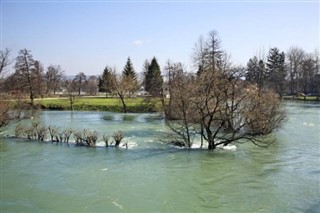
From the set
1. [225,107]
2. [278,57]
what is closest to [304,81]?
[278,57]

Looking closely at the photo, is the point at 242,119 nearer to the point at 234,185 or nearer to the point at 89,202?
the point at 234,185

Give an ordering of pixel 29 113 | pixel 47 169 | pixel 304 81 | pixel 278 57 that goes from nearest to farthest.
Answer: pixel 47 169 → pixel 29 113 → pixel 304 81 → pixel 278 57

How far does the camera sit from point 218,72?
21.6m

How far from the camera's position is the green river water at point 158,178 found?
12.1 meters

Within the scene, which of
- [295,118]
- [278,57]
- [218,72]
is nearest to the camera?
[218,72]

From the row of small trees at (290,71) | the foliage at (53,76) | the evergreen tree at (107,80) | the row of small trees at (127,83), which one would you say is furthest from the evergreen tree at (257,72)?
the foliage at (53,76)

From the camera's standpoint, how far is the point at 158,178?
15.1 meters

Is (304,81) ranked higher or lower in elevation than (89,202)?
higher

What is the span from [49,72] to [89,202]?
74.4 m

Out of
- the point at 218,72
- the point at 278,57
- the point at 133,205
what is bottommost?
the point at 133,205

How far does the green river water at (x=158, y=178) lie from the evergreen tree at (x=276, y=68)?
55.9 m

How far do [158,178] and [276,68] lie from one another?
73.8 meters

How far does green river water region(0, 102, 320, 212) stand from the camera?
1212 centimetres

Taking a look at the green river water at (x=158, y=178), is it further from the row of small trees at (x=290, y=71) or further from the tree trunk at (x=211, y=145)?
the row of small trees at (x=290, y=71)
